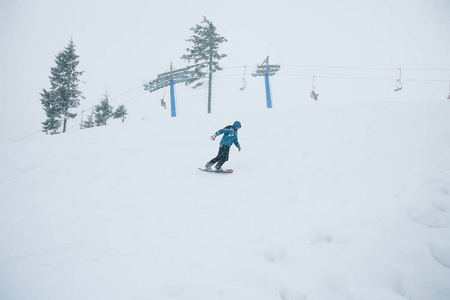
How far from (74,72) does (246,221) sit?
A: 103ft

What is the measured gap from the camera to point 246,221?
14.9 feet

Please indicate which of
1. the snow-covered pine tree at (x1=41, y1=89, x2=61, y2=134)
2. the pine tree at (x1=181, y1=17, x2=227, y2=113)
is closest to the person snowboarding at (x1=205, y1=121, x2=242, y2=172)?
the pine tree at (x1=181, y1=17, x2=227, y2=113)

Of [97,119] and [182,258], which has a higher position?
[97,119]

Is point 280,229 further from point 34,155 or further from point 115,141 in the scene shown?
point 34,155

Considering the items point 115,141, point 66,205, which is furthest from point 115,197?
point 115,141

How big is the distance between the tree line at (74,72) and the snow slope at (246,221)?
15.7m

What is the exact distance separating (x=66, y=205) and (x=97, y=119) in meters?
33.6

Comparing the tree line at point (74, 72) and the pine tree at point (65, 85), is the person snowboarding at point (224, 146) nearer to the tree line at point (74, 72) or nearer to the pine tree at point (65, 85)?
the tree line at point (74, 72)

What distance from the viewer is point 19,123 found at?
17300 centimetres

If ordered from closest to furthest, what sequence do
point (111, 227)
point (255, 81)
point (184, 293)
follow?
point (184, 293)
point (111, 227)
point (255, 81)

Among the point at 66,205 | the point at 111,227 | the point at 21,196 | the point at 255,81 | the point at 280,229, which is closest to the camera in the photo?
the point at 280,229

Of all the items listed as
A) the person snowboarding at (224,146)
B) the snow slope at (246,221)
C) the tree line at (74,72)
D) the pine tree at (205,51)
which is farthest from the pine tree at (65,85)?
the person snowboarding at (224,146)

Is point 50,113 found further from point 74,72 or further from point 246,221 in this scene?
point 246,221

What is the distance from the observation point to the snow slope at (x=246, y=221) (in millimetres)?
2814
